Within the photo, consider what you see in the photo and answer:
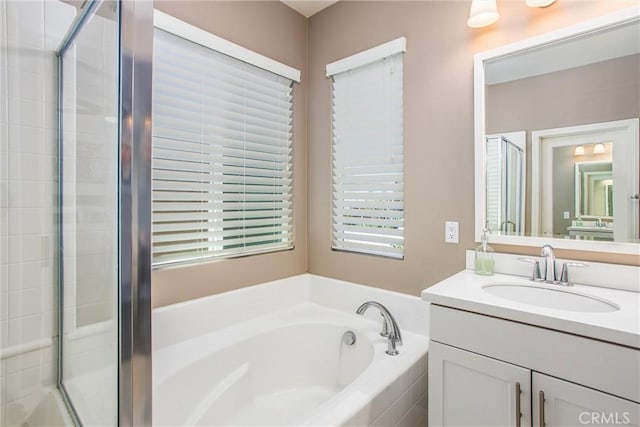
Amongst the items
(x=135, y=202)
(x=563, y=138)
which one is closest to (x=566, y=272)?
(x=563, y=138)

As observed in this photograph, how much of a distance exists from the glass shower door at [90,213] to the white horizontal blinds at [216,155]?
37 centimetres

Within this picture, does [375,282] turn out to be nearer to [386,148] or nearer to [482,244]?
[482,244]

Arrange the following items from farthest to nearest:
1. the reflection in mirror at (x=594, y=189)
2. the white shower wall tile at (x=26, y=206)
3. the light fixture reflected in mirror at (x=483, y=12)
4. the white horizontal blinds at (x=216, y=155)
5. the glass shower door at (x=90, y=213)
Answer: the white horizontal blinds at (x=216, y=155) → the light fixture reflected in mirror at (x=483, y=12) → the reflection in mirror at (x=594, y=189) → the white shower wall tile at (x=26, y=206) → the glass shower door at (x=90, y=213)

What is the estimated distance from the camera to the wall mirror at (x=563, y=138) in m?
1.25

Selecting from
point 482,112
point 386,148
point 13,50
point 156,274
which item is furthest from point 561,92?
point 13,50

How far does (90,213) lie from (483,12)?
1.79 meters

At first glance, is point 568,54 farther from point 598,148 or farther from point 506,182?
point 506,182

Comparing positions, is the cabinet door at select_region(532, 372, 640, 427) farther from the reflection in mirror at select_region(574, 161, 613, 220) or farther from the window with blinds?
the window with blinds

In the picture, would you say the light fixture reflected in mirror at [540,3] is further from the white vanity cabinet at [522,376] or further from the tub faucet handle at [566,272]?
the white vanity cabinet at [522,376]

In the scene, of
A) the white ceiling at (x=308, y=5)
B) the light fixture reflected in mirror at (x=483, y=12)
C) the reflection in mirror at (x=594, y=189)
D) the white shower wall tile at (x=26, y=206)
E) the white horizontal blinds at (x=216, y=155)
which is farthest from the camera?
the white ceiling at (x=308, y=5)

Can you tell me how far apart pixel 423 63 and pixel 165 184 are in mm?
1492

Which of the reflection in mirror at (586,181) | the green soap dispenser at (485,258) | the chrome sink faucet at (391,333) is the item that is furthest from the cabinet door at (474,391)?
the reflection in mirror at (586,181)

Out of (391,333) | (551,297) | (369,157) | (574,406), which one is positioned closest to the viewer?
(574,406)

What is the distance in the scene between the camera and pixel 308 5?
2162 mm
